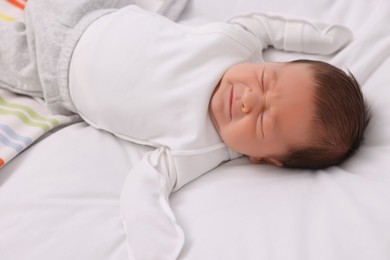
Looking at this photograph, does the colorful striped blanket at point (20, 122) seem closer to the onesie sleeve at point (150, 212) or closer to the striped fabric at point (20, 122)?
the striped fabric at point (20, 122)

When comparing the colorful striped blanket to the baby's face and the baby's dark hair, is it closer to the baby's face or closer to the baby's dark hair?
the baby's face

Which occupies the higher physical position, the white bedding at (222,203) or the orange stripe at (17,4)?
the orange stripe at (17,4)

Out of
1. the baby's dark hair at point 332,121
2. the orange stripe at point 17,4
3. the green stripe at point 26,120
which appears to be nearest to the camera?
the baby's dark hair at point 332,121

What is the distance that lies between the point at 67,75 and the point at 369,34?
0.72 m

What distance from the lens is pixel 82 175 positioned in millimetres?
943

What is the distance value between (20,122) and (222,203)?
19.2 inches

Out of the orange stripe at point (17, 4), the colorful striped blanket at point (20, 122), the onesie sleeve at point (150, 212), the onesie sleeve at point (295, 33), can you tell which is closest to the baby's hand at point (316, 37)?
the onesie sleeve at point (295, 33)

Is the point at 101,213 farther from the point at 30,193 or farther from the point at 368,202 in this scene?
the point at 368,202

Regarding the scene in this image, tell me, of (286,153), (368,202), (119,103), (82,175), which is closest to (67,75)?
(119,103)

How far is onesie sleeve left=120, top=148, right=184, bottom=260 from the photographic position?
806 millimetres

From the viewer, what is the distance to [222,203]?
0.89m

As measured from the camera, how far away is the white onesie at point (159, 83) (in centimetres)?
102

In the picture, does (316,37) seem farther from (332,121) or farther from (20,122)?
(20,122)

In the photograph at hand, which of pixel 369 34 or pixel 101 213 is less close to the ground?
pixel 369 34
